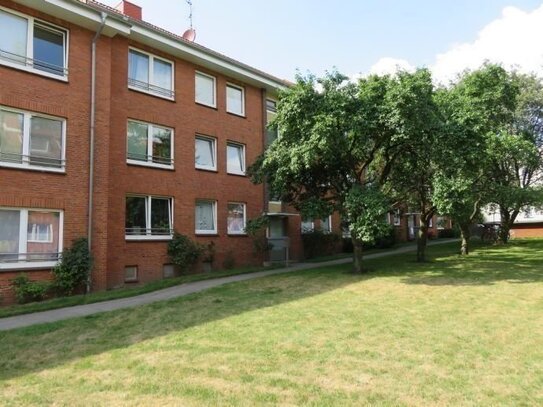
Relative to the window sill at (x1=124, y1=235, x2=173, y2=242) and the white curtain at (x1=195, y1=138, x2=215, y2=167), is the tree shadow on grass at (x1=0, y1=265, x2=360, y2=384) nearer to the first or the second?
the window sill at (x1=124, y1=235, x2=173, y2=242)

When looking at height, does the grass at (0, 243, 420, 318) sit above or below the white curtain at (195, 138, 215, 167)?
below

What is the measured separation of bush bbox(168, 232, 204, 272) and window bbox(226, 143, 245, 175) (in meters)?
4.21

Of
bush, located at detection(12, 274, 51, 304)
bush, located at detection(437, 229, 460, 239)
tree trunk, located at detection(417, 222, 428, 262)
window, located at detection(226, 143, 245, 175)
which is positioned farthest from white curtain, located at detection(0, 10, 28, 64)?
bush, located at detection(437, 229, 460, 239)

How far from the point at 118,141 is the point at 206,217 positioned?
15.7 ft

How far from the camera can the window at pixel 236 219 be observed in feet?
65.1

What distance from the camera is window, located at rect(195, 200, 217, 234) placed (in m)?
18.6

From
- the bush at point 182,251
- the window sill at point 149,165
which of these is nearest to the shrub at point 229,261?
the bush at point 182,251

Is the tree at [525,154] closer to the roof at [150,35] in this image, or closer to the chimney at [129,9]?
the roof at [150,35]

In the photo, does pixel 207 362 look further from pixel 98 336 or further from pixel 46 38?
pixel 46 38

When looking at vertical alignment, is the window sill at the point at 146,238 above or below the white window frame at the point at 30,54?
below

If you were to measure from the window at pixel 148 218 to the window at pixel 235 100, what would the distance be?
547cm

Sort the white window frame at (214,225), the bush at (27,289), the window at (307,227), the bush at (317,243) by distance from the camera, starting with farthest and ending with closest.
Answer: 1. the window at (307,227)
2. the bush at (317,243)
3. the white window frame at (214,225)
4. the bush at (27,289)

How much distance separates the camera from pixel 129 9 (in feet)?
59.7

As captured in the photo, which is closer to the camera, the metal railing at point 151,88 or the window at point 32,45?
the window at point 32,45
